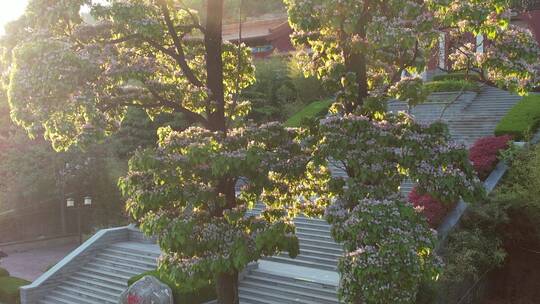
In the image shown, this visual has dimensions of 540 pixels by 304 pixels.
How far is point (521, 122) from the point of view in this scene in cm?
1941

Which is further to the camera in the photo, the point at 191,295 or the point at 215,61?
the point at 191,295

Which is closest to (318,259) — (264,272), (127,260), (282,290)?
(264,272)

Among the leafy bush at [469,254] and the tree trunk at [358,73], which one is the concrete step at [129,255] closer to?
the leafy bush at [469,254]

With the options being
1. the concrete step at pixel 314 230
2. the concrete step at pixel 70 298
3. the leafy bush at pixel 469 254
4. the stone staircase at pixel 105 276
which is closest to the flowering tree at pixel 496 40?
the leafy bush at pixel 469 254

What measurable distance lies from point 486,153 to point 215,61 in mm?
10510

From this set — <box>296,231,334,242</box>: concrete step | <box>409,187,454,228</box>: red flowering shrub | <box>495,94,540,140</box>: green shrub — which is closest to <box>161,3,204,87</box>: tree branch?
<box>409,187,454,228</box>: red flowering shrub

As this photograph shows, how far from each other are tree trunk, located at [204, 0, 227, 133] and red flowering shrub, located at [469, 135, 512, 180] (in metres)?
9.10

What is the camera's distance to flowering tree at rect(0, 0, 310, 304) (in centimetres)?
787

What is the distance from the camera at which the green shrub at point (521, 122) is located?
1867cm

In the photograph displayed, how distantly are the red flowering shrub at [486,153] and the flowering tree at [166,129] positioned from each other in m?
8.28

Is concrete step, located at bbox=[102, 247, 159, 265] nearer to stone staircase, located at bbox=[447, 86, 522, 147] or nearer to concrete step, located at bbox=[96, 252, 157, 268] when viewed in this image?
concrete step, located at bbox=[96, 252, 157, 268]

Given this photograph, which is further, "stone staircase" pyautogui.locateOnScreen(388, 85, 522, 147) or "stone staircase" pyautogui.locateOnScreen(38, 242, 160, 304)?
"stone staircase" pyautogui.locateOnScreen(388, 85, 522, 147)

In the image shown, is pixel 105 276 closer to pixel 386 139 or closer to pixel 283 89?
pixel 386 139

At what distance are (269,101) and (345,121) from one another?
73.4ft
